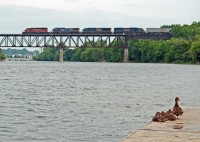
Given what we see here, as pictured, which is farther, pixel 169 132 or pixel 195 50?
pixel 195 50

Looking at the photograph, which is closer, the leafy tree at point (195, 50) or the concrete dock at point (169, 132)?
the concrete dock at point (169, 132)

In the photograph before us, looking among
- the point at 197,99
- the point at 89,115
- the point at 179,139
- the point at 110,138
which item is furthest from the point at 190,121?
the point at 197,99

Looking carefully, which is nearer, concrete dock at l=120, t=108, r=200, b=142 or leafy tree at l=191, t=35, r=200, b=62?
concrete dock at l=120, t=108, r=200, b=142

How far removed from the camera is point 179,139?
22.8m

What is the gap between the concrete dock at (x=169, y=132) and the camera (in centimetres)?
2266

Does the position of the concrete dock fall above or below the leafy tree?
below

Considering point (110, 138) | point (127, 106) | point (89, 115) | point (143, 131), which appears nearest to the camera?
point (143, 131)

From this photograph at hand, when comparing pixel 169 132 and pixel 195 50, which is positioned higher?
pixel 195 50

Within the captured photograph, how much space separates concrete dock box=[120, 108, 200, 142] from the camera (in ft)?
74.3

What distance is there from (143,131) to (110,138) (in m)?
3.56

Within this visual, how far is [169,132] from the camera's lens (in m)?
24.6

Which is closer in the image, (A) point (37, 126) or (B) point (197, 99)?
(A) point (37, 126)

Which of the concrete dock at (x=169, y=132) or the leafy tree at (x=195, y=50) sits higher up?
the leafy tree at (x=195, y=50)

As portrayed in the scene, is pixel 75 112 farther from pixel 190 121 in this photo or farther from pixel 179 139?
pixel 179 139
